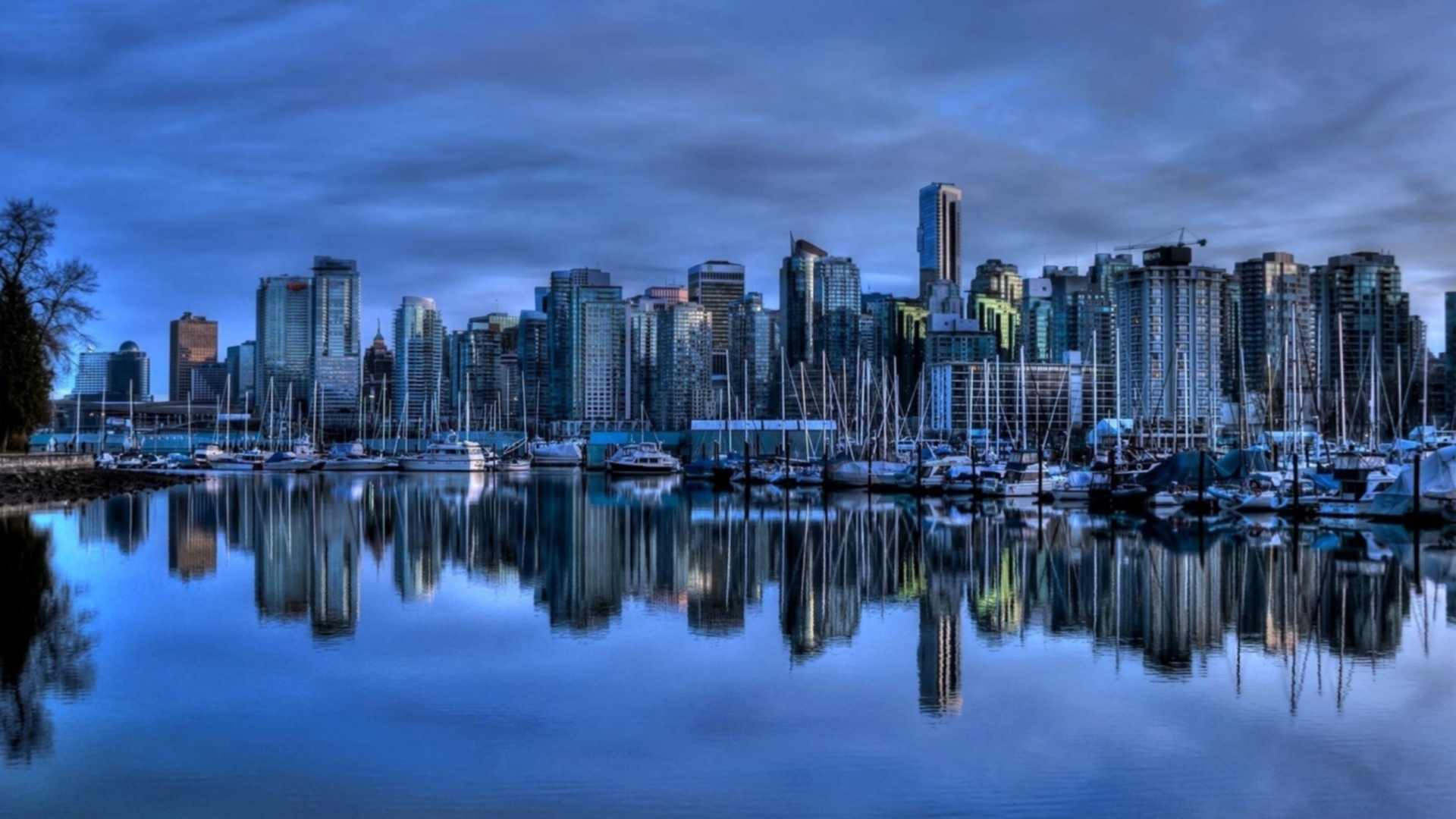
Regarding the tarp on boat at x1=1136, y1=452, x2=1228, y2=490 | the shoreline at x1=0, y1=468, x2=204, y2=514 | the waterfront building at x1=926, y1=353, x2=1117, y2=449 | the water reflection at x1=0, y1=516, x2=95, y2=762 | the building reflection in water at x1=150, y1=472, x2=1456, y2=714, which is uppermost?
the waterfront building at x1=926, y1=353, x2=1117, y2=449

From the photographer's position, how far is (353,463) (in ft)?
384

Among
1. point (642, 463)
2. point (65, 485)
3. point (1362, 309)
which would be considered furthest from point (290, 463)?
point (1362, 309)

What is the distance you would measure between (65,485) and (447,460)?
56535 millimetres

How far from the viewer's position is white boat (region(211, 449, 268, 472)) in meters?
114

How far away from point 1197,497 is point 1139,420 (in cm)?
4909

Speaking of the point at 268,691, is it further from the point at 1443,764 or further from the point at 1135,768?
the point at 1443,764

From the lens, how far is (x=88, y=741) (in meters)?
15.3

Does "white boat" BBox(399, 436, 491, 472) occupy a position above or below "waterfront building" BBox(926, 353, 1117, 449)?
below

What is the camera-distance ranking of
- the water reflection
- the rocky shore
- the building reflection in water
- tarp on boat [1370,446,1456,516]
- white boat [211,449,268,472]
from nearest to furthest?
the water reflection, the building reflection in water, tarp on boat [1370,446,1456,516], the rocky shore, white boat [211,449,268,472]

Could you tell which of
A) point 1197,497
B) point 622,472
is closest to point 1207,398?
point 622,472

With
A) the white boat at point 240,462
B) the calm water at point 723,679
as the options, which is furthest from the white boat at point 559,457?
the calm water at point 723,679

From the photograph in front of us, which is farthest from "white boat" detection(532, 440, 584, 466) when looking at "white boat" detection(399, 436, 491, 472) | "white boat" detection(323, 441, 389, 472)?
"white boat" detection(323, 441, 389, 472)

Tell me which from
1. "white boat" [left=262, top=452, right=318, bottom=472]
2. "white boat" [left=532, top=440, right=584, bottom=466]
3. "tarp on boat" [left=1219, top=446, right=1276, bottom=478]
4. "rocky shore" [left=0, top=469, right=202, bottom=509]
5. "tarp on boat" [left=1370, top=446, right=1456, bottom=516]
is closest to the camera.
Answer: "tarp on boat" [left=1370, top=446, right=1456, bottom=516]

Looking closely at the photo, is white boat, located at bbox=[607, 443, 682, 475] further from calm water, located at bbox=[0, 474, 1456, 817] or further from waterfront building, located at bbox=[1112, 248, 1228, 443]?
waterfront building, located at bbox=[1112, 248, 1228, 443]
